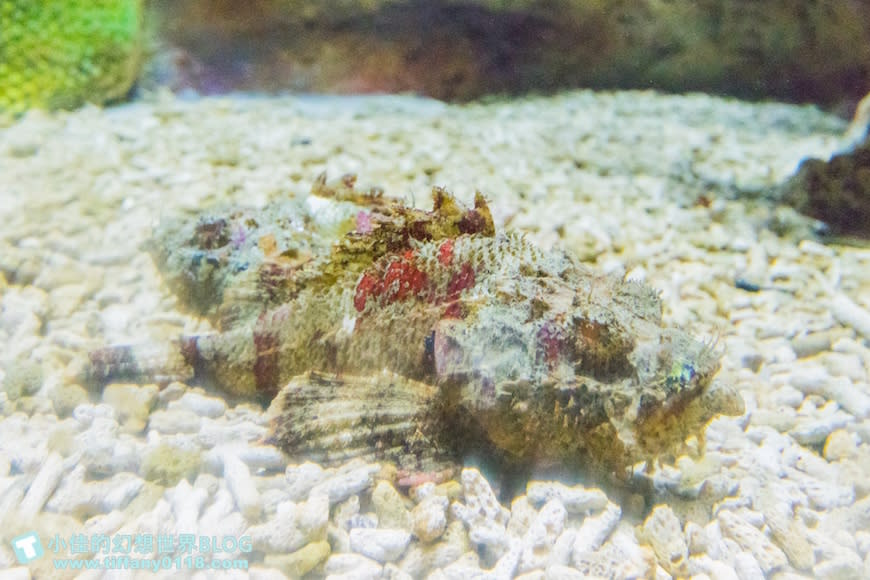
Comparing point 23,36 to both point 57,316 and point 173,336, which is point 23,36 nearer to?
point 57,316

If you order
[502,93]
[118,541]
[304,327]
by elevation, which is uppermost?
[502,93]

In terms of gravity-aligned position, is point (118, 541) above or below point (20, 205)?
below

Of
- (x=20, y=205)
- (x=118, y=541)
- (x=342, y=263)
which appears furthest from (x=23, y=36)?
(x=118, y=541)

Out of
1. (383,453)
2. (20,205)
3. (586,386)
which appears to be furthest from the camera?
(20,205)

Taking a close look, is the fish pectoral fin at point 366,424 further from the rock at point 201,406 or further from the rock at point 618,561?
the rock at point 618,561

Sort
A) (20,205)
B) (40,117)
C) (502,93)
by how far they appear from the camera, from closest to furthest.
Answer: (20,205) → (40,117) → (502,93)

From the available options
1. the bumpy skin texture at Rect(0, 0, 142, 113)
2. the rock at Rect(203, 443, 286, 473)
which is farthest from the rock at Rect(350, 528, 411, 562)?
the bumpy skin texture at Rect(0, 0, 142, 113)

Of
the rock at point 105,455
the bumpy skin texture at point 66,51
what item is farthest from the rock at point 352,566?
the bumpy skin texture at point 66,51
